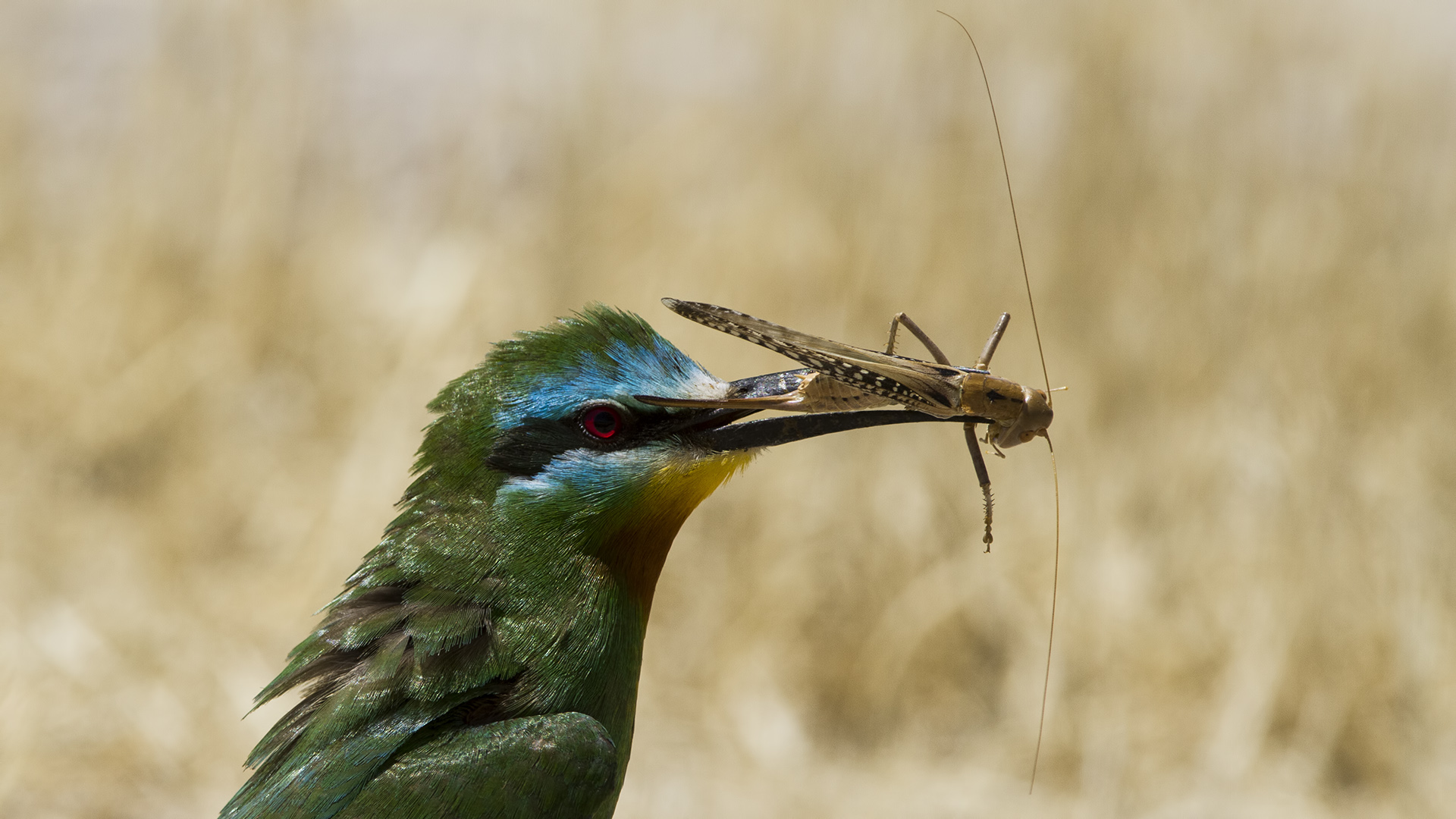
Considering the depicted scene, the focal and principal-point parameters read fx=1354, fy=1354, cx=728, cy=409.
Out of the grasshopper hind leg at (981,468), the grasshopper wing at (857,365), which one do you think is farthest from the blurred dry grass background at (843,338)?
the grasshopper wing at (857,365)

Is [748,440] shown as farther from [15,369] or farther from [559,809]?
[15,369]

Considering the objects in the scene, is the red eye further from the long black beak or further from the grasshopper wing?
the grasshopper wing

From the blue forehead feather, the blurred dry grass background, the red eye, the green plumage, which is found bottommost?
the green plumage

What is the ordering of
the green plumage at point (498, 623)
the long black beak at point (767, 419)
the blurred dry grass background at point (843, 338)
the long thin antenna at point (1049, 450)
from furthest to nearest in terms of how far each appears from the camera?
the blurred dry grass background at point (843, 338), the long thin antenna at point (1049, 450), the long black beak at point (767, 419), the green plumage at point (498, 623)

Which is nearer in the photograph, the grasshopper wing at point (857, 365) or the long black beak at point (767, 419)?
the grasshopper wing at point (857, 365)

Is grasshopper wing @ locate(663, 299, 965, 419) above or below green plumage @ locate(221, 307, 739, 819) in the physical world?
above

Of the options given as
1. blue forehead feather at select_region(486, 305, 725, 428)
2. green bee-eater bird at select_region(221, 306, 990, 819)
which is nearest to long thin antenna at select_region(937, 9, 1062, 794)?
green bee-eater bird at select_region(221, 306, 990, 819)

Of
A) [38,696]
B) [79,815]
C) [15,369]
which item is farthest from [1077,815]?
[15,369]

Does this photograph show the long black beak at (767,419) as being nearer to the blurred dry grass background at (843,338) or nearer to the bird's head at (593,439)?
the bird's head at (593,439)
